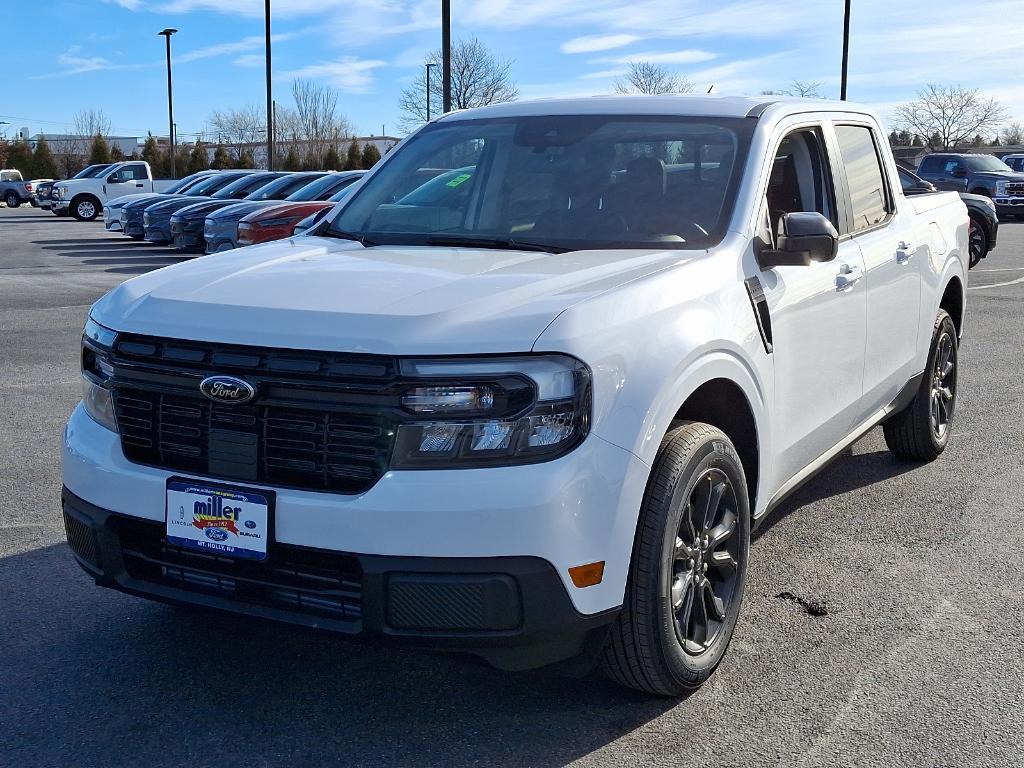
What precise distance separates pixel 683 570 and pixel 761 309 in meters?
0.93

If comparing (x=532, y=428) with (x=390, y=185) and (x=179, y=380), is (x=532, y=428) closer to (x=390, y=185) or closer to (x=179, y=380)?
(x=179, y=380)

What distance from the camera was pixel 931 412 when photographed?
19.9 feet

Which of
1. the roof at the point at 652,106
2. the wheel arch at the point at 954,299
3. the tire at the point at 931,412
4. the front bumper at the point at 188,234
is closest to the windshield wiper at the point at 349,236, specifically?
the roof at the point at 652,106

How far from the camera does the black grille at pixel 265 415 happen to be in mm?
2932

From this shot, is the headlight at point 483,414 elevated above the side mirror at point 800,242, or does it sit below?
below

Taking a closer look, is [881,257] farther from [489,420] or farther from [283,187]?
[283,187]

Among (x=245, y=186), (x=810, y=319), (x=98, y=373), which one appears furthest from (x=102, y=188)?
(x=810, y=319)

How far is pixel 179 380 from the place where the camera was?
124 inches

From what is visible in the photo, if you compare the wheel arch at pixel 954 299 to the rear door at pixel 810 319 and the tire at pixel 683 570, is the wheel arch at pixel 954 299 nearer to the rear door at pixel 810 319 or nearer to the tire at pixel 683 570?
the rear door at pixel 810 319

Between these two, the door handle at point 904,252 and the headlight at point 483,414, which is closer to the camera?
the headlight at point 483,414

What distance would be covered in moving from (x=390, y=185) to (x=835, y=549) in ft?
7.82

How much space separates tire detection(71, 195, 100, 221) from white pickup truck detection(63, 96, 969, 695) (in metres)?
36.5

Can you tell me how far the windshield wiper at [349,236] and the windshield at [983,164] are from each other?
3003cm

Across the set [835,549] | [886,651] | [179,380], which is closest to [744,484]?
[886,651]
